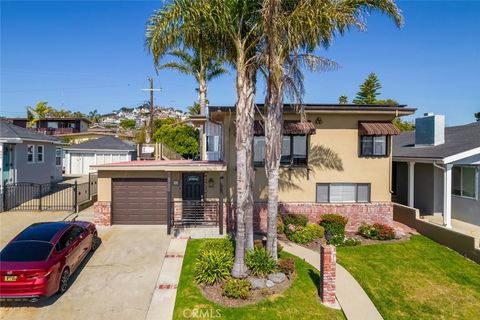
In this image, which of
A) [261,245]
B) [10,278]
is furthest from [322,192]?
[10,278]

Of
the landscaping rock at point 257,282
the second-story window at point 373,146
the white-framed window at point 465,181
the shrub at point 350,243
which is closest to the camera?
the landscaping rock at point 257,282

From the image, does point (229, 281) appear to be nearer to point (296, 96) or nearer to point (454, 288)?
point (296, 96)

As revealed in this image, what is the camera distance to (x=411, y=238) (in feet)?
47.0

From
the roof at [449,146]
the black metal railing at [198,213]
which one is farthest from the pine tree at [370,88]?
the black metal railing at [198,213]

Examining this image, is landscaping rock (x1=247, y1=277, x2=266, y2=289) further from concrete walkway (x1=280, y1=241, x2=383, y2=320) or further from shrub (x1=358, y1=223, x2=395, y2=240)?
shrub (x1=358, y1=223, x2=395, y2=240)

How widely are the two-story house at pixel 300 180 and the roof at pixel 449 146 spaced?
257 cm

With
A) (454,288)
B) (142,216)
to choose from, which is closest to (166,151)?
(142,216)

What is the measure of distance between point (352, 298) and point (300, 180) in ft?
22.7

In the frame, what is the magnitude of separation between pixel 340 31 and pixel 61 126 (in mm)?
49514

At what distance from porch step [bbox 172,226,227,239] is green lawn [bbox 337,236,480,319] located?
226 inches

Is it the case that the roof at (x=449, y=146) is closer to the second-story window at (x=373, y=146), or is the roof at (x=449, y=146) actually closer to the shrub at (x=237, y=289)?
the second-story window at (x=373, y=146)

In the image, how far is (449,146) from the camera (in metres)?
16.0

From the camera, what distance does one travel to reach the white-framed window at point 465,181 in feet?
49.1

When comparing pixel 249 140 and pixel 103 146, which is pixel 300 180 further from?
pixel 103 146
